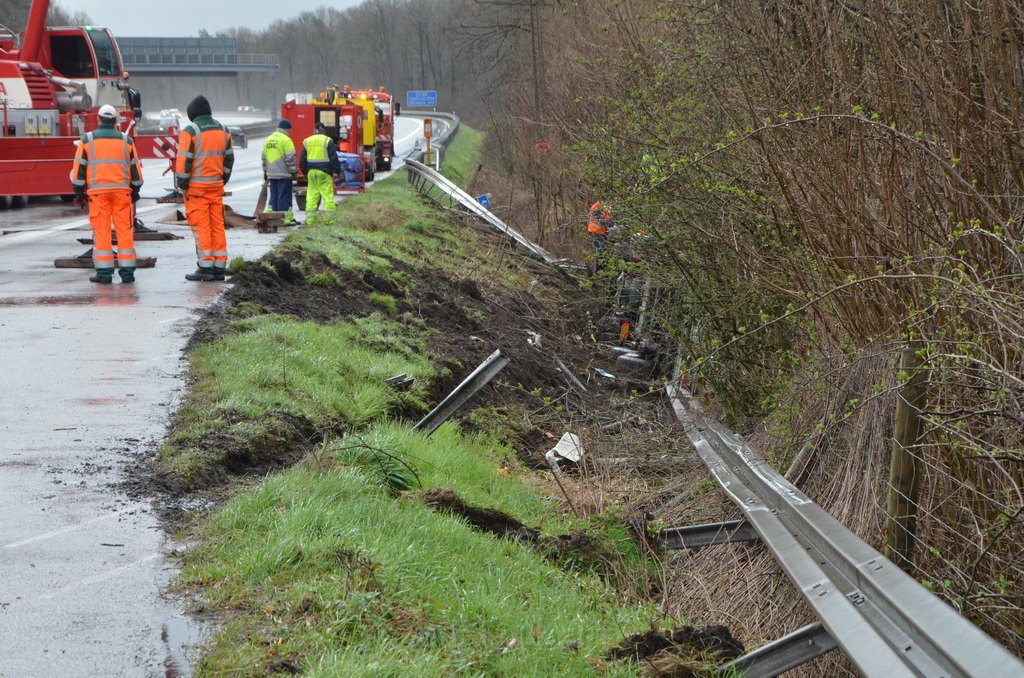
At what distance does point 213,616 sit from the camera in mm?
4762

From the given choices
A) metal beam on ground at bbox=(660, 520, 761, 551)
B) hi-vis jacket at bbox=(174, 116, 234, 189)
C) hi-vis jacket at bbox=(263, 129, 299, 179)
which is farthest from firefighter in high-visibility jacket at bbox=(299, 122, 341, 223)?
metal beam on ground at bbox=(660, 520, 761, 551)

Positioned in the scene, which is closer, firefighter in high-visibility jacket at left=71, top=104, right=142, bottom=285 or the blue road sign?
firefighter in high-visibility jacket at left=71, top=104, right=142, bottom=285

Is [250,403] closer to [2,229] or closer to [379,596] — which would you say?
[379,596]

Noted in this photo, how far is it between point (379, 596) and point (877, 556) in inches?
84.8

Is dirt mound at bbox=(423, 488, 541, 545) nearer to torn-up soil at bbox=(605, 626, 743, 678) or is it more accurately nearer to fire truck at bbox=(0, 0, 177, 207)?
torn-up soil at bbox=(605, 626, 743, 678)

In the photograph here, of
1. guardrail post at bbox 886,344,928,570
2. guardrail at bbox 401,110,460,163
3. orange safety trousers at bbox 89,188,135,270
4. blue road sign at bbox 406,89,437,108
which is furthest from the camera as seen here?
blue road sign at bbox 406,89,437,108

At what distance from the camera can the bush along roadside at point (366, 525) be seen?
188 inches

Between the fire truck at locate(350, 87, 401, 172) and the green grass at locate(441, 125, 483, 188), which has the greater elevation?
the fire truck at locate(350, 87, 401, 172)

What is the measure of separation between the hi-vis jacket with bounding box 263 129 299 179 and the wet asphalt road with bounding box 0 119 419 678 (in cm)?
662

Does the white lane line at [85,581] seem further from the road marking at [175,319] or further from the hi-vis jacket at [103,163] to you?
the hi-vis jacket at [103,163]

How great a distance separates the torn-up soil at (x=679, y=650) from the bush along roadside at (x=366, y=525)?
0.06 ft

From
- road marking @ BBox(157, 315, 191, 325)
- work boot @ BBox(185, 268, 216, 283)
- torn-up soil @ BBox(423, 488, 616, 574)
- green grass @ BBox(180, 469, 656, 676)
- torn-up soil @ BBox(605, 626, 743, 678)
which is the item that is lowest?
torn-up soil @ BBox(423, 488, 616, 574)

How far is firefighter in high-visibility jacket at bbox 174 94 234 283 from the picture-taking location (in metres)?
13.0

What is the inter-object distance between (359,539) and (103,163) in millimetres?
8427
